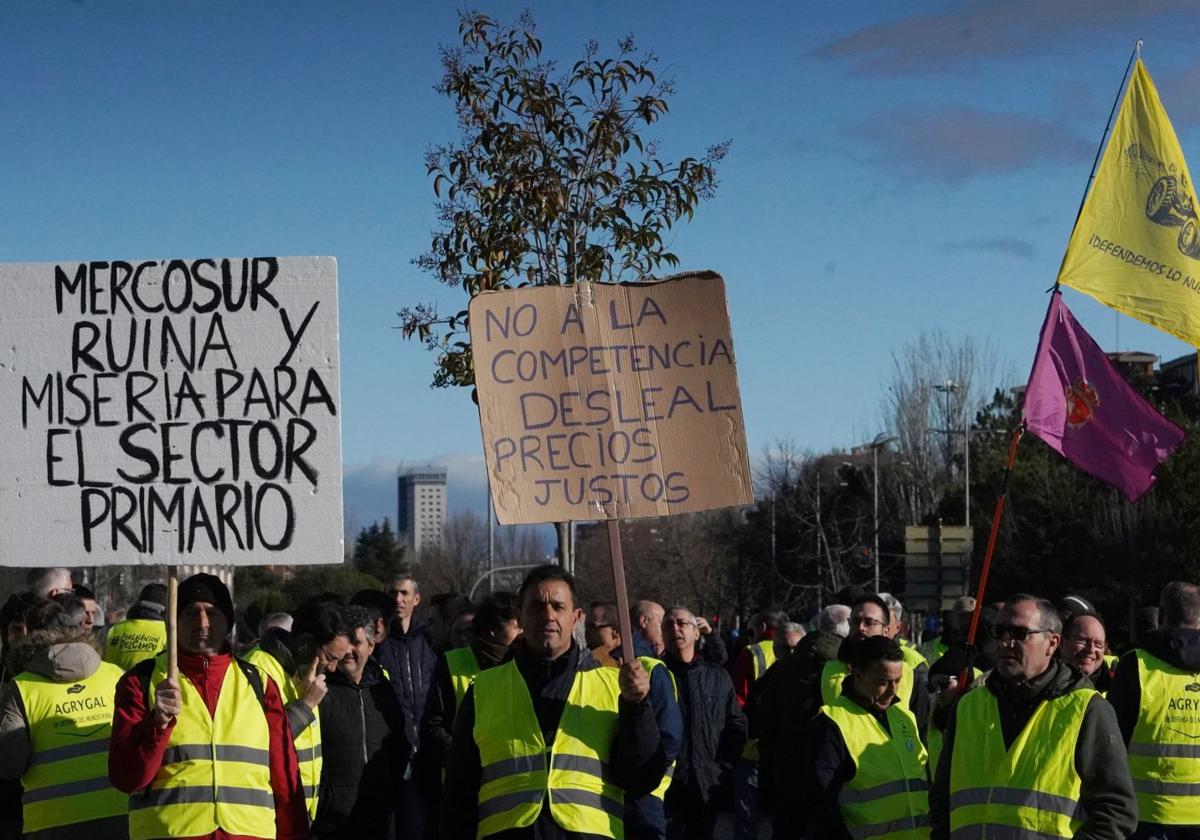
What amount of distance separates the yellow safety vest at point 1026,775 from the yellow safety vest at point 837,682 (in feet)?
8.49

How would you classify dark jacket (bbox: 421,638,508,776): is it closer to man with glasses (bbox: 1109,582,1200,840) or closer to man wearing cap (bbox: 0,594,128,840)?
man wearing cap (bbox: 0,594,128,840)

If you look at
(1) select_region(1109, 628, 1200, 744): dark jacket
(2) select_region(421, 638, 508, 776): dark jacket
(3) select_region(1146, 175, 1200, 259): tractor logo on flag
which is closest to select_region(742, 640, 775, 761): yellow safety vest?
(3) select_region(1146, 175, 1200, 259): tractor logo on flag

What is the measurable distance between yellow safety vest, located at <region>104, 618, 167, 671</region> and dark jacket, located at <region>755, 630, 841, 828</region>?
3.53 meters

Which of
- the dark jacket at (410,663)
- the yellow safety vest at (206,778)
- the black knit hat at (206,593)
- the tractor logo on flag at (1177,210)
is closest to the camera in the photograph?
the yellow safety vest at (206,778)

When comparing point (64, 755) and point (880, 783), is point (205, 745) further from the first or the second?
point (880, 783)

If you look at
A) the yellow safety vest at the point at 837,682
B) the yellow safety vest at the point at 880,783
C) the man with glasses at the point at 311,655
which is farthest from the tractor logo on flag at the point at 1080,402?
the man with glasses at the point at 311,655

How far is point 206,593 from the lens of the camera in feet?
20.6

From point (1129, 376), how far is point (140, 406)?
58132mm

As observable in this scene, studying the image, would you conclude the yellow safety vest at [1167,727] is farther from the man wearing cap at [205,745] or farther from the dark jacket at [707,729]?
the man wearing cap at [205,745]

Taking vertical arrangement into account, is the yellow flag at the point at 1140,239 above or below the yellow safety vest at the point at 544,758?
above

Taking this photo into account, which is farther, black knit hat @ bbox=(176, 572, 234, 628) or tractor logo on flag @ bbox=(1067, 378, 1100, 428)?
tractor logo on flag @ bbox=(1067, 378, 1100, 428)

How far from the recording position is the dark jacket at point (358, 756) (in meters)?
8.38

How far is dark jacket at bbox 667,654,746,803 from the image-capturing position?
1001cm

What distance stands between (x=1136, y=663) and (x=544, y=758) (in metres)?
3.67
